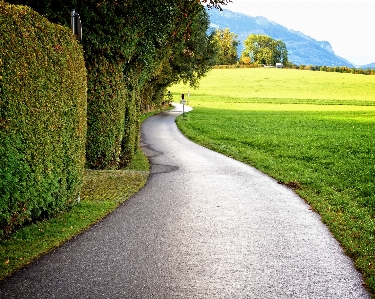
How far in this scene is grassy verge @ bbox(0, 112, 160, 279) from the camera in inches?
247

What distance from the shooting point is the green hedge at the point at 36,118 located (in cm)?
648

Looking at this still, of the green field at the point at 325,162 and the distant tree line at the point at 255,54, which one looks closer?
the green field at the point at 325,162

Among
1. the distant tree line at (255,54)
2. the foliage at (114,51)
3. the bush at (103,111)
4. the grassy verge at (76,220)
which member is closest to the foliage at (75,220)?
the grassy verge at (76,220)

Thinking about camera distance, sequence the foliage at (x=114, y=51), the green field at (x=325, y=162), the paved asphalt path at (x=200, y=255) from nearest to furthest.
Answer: the paved asphalt path at (x=200, y=255), the green field at (x=325, y=162), the foliage at (x=114, y=51)

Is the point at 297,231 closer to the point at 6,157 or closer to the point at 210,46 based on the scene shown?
the point at 6,157

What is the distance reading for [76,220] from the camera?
8.18m

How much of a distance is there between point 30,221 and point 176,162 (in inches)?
344

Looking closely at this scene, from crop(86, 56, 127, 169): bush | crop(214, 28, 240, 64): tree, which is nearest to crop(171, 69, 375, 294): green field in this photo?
crop(86, 56, 127, 169): bush

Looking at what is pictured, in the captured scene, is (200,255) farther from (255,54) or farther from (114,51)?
(255,54)

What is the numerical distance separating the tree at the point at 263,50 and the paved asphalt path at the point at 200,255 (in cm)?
14957

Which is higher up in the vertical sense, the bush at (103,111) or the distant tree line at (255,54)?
the distant tree line at (255,54)

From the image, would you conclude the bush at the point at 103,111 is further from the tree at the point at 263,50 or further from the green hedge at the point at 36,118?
the tree at the point at 263,50

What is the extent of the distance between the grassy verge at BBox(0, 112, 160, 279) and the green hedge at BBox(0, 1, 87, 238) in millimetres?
244

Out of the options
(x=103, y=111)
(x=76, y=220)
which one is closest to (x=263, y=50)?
(x=103, y=111)
